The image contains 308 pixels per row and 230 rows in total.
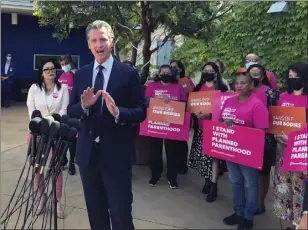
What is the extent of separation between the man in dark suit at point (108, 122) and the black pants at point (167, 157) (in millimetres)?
2356

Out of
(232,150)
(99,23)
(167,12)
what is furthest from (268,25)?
(99,23)

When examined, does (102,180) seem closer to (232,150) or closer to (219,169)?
(232,150)

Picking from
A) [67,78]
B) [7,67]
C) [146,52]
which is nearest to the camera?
[146,52]

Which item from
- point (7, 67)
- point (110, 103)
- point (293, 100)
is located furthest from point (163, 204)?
point (7, 67)

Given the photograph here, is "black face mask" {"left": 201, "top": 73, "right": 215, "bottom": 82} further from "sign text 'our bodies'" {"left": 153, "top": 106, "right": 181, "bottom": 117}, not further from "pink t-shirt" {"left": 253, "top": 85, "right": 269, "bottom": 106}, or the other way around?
"pink t-shirt" {"left": 253, "top": 85, "right": 269, "bottom": 106}

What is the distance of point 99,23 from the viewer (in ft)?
9.00

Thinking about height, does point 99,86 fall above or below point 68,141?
above

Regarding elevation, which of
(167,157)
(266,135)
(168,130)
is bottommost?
(167,157)

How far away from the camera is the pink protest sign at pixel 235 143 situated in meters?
3.81

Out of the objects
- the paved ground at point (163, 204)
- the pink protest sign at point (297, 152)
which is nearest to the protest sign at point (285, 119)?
the pink protest sign at point (297, 152)

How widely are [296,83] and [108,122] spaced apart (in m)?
2.13

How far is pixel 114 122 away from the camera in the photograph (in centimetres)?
281

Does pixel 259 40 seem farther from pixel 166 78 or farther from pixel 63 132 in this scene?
pixel 63 132

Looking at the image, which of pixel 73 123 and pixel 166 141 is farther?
pixel 166 141
